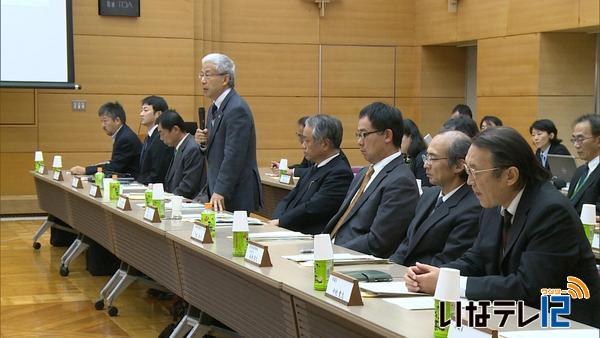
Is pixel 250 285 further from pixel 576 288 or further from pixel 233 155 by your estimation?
→ pixel 233 155

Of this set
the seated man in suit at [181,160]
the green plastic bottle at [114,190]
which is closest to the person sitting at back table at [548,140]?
the seated man in suit at [181,160]

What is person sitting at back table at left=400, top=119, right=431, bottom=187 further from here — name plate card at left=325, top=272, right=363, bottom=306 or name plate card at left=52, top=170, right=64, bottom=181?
name plate card at left=325, top=272, right=363, bottom=306

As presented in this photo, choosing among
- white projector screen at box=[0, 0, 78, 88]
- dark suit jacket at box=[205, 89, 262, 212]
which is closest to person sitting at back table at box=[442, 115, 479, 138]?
dark suit jacket at box=[205, 89, 262, 212]

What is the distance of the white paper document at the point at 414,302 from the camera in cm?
256

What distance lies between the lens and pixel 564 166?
287 inches

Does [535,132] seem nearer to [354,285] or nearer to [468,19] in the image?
[468,19]

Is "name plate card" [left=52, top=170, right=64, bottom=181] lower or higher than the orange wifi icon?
lower

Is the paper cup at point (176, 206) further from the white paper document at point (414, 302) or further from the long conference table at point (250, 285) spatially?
the white paper document at point (414, 302)

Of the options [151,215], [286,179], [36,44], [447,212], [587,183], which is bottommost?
[286,179]

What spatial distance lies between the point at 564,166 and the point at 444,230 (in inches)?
166

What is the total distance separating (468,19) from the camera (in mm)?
10805

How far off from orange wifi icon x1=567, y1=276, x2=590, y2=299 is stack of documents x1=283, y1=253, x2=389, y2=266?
869 mm

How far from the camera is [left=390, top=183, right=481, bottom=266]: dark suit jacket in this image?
3334 millimetres

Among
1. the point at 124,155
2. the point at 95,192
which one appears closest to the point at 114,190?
the point at 95,192
